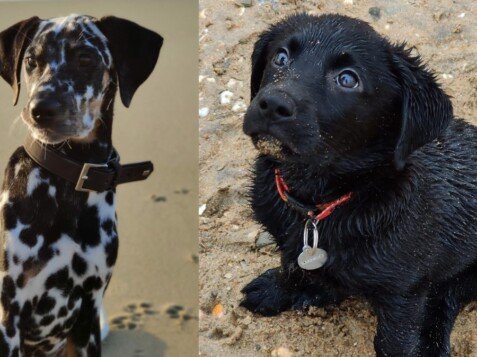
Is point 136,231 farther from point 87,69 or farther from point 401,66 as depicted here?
point 401,66

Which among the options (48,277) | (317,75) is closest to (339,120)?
(317,75)

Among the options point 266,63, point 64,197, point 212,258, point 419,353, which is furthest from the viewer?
point 212,258

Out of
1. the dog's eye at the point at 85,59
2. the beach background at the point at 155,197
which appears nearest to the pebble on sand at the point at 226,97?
the beach background at the point at 155,197

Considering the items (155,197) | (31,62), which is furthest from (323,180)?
(31,62)

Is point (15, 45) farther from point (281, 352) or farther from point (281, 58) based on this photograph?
point (281, 352)

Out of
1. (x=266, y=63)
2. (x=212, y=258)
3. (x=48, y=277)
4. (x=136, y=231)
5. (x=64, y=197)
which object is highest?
(x=266, y=63)

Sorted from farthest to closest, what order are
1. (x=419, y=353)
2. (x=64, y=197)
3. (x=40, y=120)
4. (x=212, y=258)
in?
(x=212, y=258) → (x=419, y=353) → (x=64, y=197) → (x=40, y=120)

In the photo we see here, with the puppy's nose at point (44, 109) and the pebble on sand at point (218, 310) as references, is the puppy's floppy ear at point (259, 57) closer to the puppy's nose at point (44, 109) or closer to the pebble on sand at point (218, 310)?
the puppy's nose at point (44, 109)
